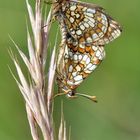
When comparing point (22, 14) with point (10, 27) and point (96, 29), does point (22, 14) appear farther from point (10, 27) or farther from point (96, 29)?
point (96, 29)

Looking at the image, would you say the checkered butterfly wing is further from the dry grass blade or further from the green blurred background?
the green blurred background

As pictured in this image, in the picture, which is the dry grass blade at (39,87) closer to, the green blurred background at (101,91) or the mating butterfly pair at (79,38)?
the mating butterfly pair at (79,38)

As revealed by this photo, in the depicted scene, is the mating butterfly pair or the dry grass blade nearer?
the dry grass blade

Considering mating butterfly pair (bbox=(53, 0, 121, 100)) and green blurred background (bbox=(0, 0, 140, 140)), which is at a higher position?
mating butterfly pair (bbox=(53, 0, 121, 100))

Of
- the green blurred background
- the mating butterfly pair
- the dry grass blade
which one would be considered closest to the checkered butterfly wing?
the mating butterfly pair

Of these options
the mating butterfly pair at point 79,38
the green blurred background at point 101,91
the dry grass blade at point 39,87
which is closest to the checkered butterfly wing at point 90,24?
the mating butterfly pair at point 79,38

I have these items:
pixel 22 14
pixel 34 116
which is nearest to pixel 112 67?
pixel 22 14

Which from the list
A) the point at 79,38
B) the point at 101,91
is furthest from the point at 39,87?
the point at 101,91
